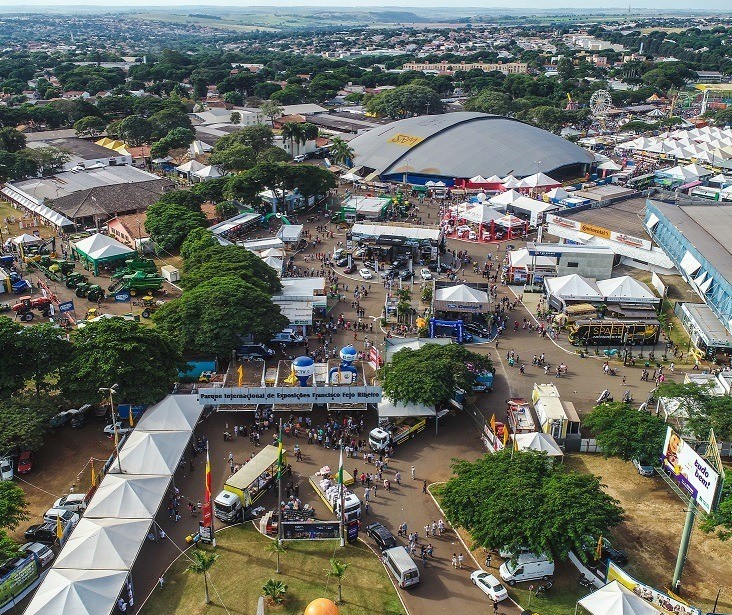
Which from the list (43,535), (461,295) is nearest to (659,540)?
(461,295)

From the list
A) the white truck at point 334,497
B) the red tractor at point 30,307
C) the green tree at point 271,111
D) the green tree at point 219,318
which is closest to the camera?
the white truck at point 334,497

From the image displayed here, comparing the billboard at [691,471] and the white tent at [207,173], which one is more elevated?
the billboard at [691,471]

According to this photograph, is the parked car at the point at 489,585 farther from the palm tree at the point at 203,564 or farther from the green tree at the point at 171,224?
the green tree at the point at 171,224

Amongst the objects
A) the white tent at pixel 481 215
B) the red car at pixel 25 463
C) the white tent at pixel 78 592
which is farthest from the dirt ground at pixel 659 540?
the white tent at pixel 481 215

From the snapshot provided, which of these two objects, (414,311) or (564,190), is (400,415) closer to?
(414,311)

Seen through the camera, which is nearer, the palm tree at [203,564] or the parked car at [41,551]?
the palm tree at [203,564]

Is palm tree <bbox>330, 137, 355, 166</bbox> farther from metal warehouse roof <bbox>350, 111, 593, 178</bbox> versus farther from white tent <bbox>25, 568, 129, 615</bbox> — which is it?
white tent <bbox>25, 568, 129, 615</bbox>

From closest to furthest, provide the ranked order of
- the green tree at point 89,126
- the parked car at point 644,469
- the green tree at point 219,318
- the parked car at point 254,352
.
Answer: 1. the parked car at point 644,469
2. the green tree at point 219,318
3. the parked car at point 254,352
4. the green tree at point 89,126

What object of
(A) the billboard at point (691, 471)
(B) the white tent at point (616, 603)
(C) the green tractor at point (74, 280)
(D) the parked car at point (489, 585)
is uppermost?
(A) the billboard at point (691, 471)
